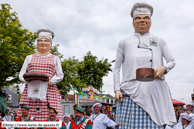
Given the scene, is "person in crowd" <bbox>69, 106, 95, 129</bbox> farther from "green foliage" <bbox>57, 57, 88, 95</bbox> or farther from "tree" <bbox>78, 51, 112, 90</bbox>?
"tree" <bbox>78, 51, 112, 90</bbox>

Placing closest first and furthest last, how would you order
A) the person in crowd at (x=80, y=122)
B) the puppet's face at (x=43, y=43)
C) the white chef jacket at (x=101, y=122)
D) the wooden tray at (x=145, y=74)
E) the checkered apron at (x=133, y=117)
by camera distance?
the wooden tray at (x=145, y=74) < the checkered apron at (x=133, y=117) < the puppet's face at (x=43, y=43) < the person in crowd at (x=80, y=122) < the white chef jacket at (x=101, y=122)

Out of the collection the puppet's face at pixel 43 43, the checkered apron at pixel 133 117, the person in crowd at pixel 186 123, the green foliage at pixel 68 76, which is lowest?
the person in crowd at pixel 186 123

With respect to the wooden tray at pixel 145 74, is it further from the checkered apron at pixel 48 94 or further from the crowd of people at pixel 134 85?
the checkered apron at pixel 48 94

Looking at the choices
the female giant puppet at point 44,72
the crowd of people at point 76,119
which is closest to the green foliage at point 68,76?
the crowd of people at point 76,119

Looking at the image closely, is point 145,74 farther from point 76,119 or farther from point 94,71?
point 94,71

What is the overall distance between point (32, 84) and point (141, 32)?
2087 millimetres

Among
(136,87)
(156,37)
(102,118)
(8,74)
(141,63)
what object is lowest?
(102,118)

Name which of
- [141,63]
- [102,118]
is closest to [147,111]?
[141,63]

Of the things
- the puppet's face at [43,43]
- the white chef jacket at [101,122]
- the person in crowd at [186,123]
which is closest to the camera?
the puppet's face at [43,43]

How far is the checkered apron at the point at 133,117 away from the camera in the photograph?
3139mm

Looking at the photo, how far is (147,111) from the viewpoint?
3.17m

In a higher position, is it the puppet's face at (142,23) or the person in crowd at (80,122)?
the puppet's face at (142,23)

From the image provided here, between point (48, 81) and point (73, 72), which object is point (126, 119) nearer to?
point (48, 81)

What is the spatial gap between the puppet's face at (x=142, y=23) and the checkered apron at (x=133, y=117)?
1.12 meters
